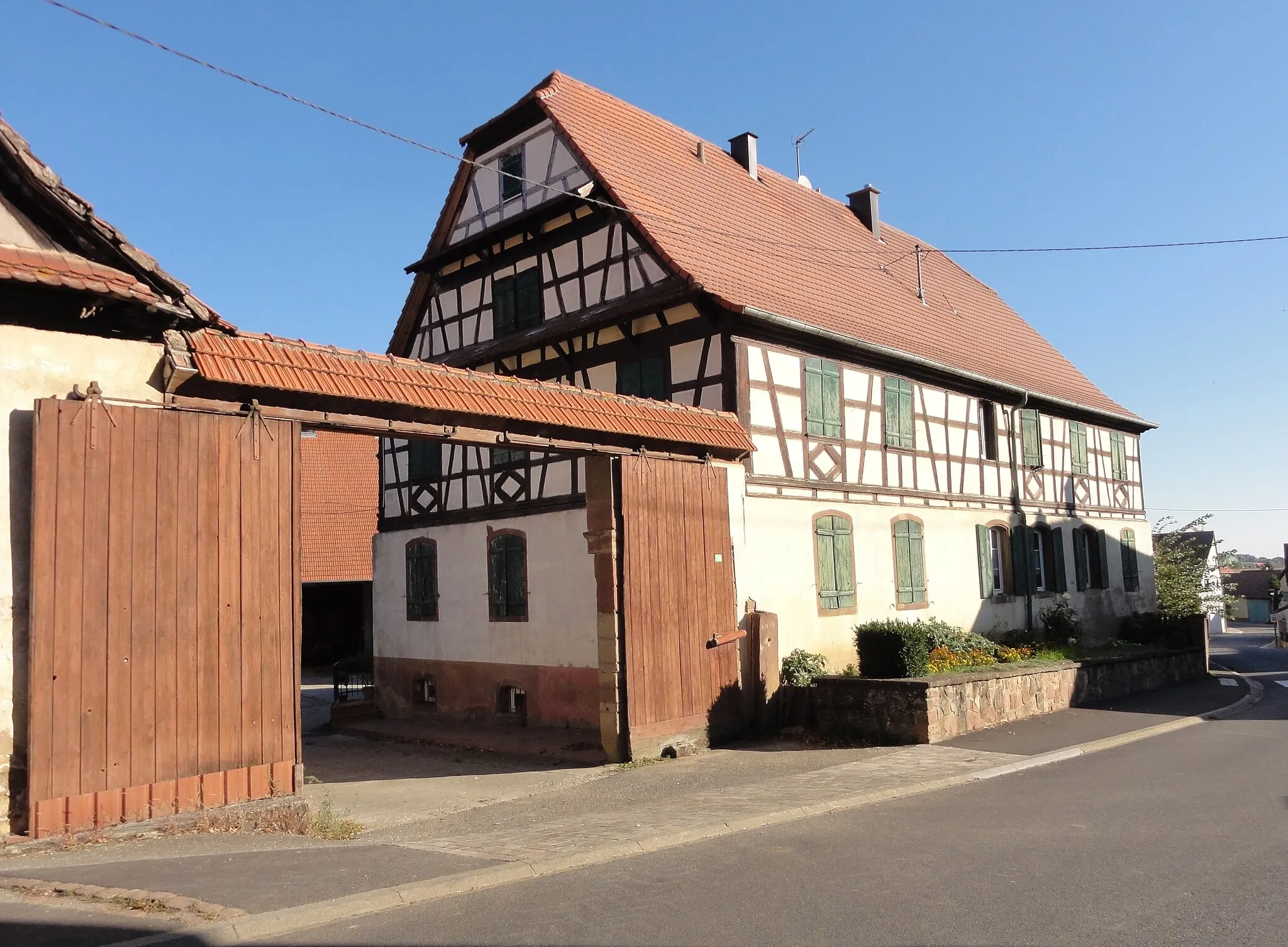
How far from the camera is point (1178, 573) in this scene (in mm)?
30500

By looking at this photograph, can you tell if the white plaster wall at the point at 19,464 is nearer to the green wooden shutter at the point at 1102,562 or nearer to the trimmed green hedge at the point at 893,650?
the trimmed green hedge at the point at 893,650

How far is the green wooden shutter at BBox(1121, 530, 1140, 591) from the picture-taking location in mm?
24641

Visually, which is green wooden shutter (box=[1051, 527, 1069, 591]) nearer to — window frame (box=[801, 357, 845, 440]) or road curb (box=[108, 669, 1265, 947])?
window frame (box=[801, 357, 845, 440])

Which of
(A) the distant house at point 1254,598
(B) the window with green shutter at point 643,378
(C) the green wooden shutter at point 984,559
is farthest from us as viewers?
(A) the distant house at point 1254,598

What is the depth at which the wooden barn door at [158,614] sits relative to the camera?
7.07 m

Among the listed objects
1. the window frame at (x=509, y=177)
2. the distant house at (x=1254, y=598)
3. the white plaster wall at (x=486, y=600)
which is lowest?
the distant house at (x=1254, y=598)

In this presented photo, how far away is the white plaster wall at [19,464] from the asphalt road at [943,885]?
3187 millimetres

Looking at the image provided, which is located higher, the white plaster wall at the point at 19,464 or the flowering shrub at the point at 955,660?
the white plaster wall at the point at 19,464

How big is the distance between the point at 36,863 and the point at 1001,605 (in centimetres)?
1673

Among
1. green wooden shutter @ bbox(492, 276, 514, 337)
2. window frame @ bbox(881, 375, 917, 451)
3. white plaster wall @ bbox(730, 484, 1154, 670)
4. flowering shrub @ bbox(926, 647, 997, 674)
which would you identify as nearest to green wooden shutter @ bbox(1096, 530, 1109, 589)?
white plaster wall @ bbox(730, 484, 1154, 670)

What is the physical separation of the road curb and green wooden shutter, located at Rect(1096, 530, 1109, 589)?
14.1m

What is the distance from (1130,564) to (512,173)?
17593mm

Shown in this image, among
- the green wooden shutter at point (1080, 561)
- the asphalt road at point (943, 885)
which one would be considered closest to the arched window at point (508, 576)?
the asphalt road at point (943, 885)

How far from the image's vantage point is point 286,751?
819 centimetres
